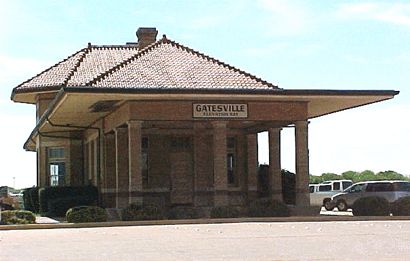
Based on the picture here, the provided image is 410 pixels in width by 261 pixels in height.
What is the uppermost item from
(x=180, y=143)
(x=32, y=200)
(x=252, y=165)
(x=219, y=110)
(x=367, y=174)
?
(x=219, y=110)

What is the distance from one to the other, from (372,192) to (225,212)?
49.0 ft

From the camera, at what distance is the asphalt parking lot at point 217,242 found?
621 inches

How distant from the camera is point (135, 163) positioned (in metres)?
29.8

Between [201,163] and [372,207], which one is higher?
[201,163]

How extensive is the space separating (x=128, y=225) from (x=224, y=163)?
536 cm

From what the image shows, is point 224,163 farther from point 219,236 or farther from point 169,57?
point 219,236

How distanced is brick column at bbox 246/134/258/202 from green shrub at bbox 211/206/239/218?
27.3ft

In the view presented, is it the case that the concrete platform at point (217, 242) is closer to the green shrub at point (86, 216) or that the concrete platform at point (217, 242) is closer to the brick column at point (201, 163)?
the green shrub at point (86, 216)

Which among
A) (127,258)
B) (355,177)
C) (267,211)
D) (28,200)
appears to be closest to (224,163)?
(267,211)

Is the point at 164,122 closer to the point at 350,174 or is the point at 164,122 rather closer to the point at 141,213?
the point at 141,213

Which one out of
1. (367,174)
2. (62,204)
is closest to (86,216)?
(62,204)

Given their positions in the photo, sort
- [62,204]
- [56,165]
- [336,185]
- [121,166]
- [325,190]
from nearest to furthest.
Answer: [121,166]
[62,204]
[56,165]
[325,190]
[336,185]

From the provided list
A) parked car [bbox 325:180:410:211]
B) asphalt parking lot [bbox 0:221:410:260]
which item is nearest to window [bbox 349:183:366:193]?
parked car [bbox 325:180:410:211]

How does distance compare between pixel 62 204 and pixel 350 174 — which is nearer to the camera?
pixel 62 204
